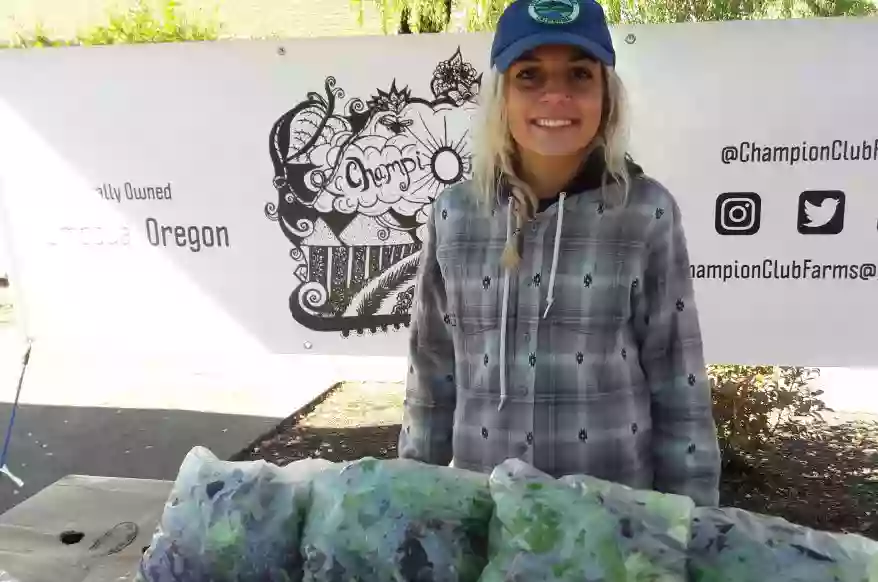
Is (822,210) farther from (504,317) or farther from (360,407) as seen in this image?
(360,407)

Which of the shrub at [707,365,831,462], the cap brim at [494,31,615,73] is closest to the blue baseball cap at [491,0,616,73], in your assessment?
the cap brim at [494,31,615,73]

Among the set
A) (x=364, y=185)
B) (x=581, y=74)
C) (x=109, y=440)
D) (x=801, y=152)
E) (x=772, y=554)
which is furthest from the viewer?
(x=109, y=440)

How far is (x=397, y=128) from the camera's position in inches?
104

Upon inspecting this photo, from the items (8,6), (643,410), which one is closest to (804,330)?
(643,410)

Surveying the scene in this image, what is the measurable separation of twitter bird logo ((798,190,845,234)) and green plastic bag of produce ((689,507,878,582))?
1643mm

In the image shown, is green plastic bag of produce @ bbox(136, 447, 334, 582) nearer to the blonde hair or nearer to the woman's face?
the blonde hair

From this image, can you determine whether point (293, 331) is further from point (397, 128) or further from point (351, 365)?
point (351, 365)

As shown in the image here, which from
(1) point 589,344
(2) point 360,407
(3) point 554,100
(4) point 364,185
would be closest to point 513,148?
(3) point 554,100

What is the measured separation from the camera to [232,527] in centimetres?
123

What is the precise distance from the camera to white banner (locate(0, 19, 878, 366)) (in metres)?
2.42

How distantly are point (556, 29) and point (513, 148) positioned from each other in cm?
24

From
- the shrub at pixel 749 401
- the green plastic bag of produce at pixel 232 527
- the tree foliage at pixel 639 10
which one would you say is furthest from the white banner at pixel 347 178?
the green plastic bag of produce at pixel 232 527

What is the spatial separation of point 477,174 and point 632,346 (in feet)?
1.58

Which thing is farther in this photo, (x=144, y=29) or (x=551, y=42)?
(x=144, y=29)
